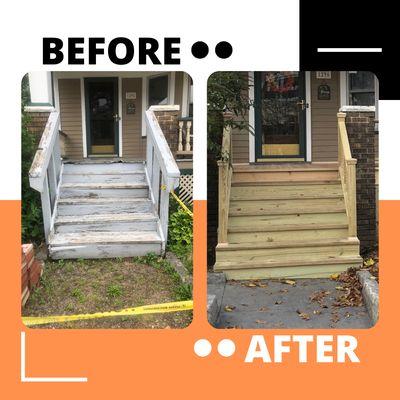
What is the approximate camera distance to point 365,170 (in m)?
2.32

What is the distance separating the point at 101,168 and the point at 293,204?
3.45 ft

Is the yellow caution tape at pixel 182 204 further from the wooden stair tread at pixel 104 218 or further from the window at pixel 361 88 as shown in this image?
the window at pixel 361 88

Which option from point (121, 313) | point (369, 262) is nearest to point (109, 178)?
point (121, 313)

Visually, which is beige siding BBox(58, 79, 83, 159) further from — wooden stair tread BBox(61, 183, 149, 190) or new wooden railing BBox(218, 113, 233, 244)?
new wooden railing BBox(218, 113, 233, 244)

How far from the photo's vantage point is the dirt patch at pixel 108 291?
209cm

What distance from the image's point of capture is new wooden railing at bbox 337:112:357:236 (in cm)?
241

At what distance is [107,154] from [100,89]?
409 millimetres

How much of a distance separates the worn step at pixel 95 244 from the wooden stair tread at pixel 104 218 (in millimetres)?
66

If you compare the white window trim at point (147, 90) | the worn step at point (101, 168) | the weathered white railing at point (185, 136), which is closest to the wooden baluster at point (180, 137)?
the weathered white railing at point (185, 136)

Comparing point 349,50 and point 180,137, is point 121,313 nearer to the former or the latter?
point 180,137

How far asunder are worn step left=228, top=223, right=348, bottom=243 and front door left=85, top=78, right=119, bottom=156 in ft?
2.61

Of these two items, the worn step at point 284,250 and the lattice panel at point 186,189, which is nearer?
the lattice panel at point 186,189

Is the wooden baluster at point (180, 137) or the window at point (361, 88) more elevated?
the window at point (361, 88)
